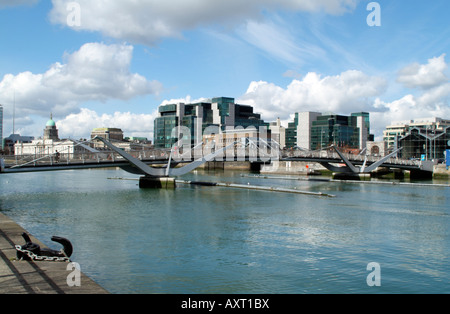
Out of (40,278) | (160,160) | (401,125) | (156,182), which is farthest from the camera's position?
(401,125)

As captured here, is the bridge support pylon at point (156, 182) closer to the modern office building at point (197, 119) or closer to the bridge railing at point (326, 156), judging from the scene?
the bridge railing at point (326, 156)

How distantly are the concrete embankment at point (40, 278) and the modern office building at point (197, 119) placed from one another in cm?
13367

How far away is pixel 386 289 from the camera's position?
1224 cm

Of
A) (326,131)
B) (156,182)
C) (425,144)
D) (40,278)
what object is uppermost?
(326,131)

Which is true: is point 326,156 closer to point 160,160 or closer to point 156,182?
point 160,160

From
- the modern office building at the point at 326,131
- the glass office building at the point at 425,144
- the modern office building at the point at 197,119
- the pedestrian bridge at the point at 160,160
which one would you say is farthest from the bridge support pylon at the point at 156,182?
the modern office building at the point at 326,131

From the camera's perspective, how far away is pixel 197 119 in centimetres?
14588

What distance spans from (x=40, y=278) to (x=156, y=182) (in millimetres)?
38196

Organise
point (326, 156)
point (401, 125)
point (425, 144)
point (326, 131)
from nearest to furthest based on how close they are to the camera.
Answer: point (326, 156), point (425, 144), point (326, 131), point (401, 125)

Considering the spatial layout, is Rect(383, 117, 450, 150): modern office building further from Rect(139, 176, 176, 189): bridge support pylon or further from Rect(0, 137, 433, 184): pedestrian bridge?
Rect(139, 176, 176, 189): bridge support pylon

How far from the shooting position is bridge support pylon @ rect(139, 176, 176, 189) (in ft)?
154

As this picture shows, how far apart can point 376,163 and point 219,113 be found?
9688cm

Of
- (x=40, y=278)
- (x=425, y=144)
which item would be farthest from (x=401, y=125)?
(x=40, y=278)
